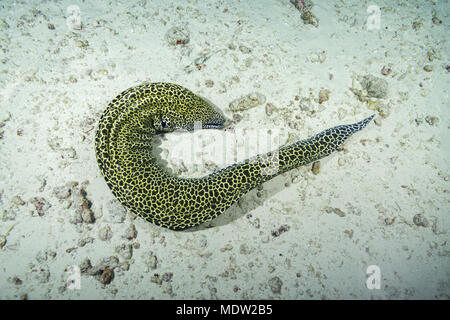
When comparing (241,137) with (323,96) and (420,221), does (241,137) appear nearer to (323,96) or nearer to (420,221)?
(323,96)

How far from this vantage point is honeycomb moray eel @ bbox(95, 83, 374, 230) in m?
3.62

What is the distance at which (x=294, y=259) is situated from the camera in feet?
12.9

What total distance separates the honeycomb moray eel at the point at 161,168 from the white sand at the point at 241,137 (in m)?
0.45

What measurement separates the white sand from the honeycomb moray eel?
1.47 feet

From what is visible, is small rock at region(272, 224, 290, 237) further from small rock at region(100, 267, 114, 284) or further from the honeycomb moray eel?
small rock at region(100, 267, 114, 284)

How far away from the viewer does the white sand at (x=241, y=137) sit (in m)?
3.82

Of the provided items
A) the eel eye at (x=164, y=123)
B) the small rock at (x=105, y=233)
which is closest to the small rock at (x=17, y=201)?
the small rock at (x=105, y=233)

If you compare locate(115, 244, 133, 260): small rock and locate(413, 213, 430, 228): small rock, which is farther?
locate(413, 213, 430, 228): small rock

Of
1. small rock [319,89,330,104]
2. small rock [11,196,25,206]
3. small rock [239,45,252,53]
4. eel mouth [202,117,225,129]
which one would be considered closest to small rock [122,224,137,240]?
small rock [11,196,25,206]

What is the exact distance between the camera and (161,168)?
14.0 feet

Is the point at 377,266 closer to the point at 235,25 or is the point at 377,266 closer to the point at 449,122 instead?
the point at 449,122
